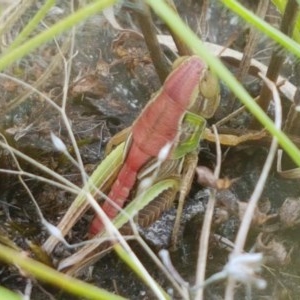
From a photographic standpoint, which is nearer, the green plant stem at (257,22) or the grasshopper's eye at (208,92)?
the green plant stem at (257,22)

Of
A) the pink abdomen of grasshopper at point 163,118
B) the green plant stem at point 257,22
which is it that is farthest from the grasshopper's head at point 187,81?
the green plant stem at point 257,22

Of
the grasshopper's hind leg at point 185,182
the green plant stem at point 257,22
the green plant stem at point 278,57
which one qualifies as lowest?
the grasshopper's hind leg at point 185,182

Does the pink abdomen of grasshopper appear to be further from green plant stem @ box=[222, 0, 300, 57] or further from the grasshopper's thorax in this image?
green plant stem @ box=[222, 0, 300, 57]

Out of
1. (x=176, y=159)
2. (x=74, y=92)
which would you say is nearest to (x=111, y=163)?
(x=176, y=159)

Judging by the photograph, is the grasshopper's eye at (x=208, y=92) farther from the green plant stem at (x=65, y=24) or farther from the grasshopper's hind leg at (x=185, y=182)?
the green plant stem at (x=65, y=24)

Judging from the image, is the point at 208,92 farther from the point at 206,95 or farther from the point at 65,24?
the point at 65,24

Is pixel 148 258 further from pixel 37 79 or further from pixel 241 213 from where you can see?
pixel 37 79

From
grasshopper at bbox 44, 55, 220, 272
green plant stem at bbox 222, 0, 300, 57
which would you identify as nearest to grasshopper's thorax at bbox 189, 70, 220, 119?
grasshopper at bbox 44, 55, 220, 272

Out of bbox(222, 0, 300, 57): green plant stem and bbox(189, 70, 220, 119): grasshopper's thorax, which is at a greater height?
bbox(222, 0, 300, 57): green plant stem
